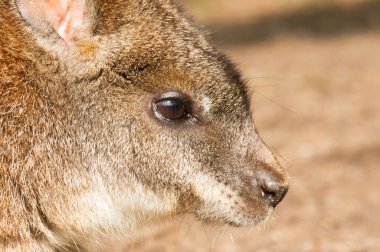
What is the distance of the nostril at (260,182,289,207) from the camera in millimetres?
5688

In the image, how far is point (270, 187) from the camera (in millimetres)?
5691

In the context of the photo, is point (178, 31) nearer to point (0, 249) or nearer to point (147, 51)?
point (147, 51)

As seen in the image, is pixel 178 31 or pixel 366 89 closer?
pixel 178 31

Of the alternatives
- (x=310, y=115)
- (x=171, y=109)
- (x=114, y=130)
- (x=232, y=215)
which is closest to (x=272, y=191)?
(x=232, y=215)

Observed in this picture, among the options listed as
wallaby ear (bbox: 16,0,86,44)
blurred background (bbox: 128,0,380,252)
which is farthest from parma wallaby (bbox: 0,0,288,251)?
blurred background (bbox: 128,0,380,252)

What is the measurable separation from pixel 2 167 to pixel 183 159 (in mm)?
1068

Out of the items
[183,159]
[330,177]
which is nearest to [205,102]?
[183,159]

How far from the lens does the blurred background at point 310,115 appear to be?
7664mm

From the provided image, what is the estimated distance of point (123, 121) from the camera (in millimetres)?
5531

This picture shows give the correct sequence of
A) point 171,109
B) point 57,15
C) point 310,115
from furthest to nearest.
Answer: point 310,115, point 171,109, point 57,15

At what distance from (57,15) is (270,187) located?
5.35 ft

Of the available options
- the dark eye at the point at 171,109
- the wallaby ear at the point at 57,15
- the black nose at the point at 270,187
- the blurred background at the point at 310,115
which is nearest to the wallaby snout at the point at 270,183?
the black nose at the point at 270,187

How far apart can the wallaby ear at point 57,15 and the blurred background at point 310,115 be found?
1225 mm

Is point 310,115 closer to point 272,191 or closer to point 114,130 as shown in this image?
point 272,191
